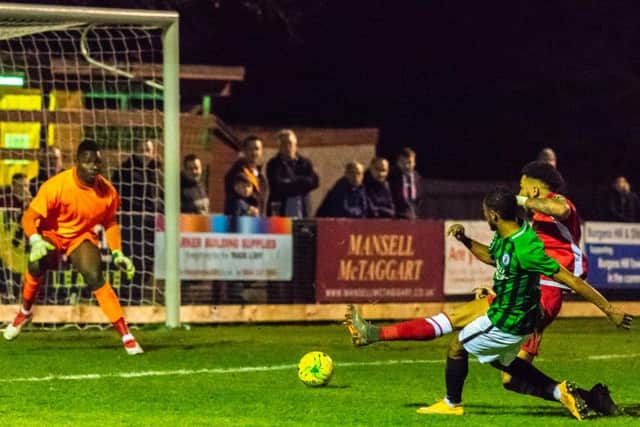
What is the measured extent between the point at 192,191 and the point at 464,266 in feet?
11.9

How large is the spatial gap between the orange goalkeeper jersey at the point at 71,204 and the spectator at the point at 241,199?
4728mm

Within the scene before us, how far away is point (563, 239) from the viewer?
1128 cm

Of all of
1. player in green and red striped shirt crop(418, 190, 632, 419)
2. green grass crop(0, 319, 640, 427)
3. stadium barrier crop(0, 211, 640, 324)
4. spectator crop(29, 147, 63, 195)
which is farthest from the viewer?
spectator crop(29, 147, 63, 195)

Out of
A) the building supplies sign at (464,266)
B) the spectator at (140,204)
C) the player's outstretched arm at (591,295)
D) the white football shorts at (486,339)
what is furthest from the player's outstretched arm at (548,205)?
the building supplies sign at (464,266)

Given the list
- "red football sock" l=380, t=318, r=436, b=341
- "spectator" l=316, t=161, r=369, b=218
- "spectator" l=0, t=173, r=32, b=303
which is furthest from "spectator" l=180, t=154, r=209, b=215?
"red football sock" l=380, t=318, r=436, b=341

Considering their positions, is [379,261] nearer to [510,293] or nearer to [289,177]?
[289,177]

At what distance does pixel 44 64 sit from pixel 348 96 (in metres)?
18.1

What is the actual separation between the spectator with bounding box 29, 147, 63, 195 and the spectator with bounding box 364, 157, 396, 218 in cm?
395

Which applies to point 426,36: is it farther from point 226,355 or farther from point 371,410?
point 371,410

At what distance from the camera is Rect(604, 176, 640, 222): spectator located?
22.4 m

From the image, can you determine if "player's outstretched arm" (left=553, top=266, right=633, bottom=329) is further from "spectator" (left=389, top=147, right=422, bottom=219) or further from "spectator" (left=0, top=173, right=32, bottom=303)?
"spectator" (left=389, top=147, right=422, bottom=219)

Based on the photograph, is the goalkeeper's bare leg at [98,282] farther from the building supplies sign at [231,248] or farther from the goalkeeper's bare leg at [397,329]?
the goalkeeper's bare leg at [397,329]

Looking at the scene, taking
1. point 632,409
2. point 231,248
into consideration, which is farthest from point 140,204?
point 632,409

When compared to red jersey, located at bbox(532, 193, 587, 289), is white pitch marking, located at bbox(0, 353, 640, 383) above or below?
below
